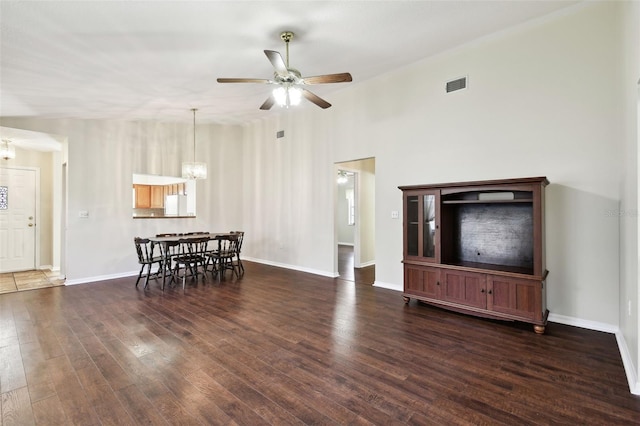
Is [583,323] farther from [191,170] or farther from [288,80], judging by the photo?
[191,170]

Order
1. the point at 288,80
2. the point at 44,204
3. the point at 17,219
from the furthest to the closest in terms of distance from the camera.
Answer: the point at 44,204 → the point at 17,219 → the point at 288,80

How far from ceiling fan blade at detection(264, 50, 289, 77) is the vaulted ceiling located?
52 cm

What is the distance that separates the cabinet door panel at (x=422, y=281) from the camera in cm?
379

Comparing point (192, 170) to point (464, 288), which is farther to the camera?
point (192, 170)

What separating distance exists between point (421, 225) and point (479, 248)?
85cm

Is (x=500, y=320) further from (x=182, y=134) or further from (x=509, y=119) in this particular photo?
(x=182, y=134)

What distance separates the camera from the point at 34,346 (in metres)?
2.86

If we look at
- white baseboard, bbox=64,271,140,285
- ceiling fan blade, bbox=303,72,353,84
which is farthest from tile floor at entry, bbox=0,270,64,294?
ceiling fan blade, bbox=303,72,353,84

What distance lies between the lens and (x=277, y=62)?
2.91 m

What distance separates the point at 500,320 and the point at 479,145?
214cm

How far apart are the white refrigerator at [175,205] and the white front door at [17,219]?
283 centimetres

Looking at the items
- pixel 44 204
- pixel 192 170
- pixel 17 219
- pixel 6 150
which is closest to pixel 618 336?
pixel 192 170

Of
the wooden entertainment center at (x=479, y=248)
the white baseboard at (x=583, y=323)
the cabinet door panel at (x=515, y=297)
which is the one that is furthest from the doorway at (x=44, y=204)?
the white baseboard at (x=583, y=323)

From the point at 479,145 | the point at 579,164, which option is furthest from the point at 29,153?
the point at 579,164
